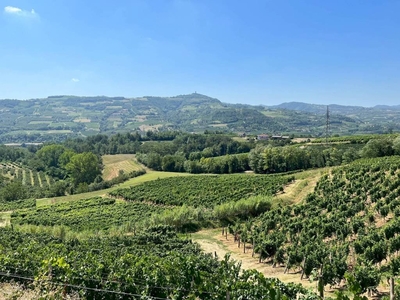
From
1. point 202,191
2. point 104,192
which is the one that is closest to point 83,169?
point 104,192

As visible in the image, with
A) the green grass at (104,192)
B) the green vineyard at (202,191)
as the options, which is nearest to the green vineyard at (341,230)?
the green vineyard at (202,191)

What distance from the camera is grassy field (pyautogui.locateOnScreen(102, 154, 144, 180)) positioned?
123938 mm

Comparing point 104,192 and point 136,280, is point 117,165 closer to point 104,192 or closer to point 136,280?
point 104,192

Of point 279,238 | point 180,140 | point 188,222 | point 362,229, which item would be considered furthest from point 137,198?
point 180,140

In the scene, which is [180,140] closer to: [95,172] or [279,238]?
[95,172]

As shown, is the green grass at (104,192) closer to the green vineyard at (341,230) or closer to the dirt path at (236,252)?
the dirt path at (236,252)

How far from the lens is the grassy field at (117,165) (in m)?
124

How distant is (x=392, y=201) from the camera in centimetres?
3406

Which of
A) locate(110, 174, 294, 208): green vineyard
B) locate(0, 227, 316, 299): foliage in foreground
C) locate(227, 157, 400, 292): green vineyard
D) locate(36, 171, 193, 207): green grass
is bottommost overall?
locate(36, 171, 193, 207): green grass

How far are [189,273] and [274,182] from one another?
5546cm

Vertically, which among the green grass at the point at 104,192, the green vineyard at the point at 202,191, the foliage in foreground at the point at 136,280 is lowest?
the green grass at the point at 104,192

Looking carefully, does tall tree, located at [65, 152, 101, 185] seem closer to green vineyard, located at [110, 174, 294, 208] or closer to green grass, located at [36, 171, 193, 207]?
green grass, located at [36, 171, 193, 207]

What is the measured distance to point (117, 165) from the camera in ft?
447

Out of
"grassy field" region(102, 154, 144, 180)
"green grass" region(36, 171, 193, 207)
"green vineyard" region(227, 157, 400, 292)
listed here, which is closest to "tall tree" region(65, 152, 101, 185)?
"grassy field" region(102, 154, 144, 180)
